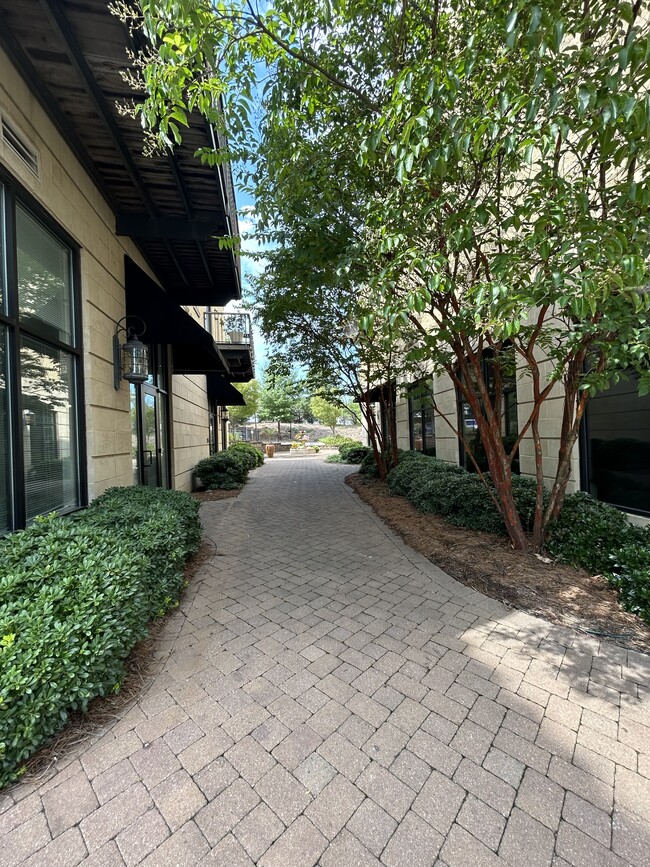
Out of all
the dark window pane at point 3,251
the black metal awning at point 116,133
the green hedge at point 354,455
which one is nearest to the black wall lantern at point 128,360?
the black metal awning at point 116,133

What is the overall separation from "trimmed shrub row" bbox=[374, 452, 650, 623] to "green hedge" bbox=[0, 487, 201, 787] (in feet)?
12.6

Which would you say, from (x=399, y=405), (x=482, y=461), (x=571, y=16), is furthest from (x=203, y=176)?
(x=399, y=405)

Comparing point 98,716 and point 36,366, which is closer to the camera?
point 98,716

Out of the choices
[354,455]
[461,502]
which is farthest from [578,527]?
[354,455]

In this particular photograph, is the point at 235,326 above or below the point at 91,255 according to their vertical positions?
above

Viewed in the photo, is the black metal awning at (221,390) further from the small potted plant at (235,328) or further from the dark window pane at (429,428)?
the dark window pane at (429,428)

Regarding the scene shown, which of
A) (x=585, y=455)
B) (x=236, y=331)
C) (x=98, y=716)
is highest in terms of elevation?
(x=236, y=331)

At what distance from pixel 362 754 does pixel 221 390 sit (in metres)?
12.0

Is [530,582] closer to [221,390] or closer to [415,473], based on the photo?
[415,473]

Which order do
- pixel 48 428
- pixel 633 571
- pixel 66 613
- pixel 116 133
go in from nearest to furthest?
pixel 66 613 < pixel 633 571 < pixel 48 428 < pixel 116 133

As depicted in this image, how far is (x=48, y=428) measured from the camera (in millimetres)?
3416

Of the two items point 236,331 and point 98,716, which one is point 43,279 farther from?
point 236,331

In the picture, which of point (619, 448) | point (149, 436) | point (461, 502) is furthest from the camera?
point (149, 436)

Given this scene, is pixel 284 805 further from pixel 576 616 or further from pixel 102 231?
pixel 102 231
